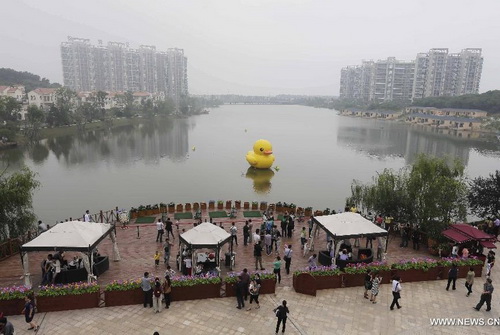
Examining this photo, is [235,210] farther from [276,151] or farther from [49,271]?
[276,151]

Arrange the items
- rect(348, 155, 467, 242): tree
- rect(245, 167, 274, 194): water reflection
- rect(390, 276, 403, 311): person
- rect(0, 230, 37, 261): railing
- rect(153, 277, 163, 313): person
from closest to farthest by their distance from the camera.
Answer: rect(153, 277, 163, 313): person
rect(390, 276, 403, 311): person
rect(0, 230, 37, 261): railing
rect(348, 155, 467, 242): tree
rect(245, 167, 274, 194): water reflection

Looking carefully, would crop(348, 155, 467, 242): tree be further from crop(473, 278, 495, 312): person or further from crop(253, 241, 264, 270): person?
crop(253, 241, 264, 270): person

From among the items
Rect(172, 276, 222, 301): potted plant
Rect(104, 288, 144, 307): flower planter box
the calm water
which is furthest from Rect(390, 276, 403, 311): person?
the calm water

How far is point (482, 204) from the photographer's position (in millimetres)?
21969

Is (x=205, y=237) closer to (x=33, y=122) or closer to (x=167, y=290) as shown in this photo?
(x=167, y=290)

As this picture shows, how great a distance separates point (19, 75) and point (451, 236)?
15738cm

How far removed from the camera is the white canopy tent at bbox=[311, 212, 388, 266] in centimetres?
1524

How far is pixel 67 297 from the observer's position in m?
11.8

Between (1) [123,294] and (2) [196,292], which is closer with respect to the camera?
(1) [123,294]

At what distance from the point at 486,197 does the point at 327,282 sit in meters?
14.2

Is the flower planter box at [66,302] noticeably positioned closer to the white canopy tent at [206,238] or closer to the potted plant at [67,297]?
the potted plant at [67,297]

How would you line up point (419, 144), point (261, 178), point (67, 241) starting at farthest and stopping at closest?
point (419, 144)
point (261, 178)
point (67, 241)

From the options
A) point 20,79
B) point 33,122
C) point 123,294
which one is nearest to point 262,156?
point 123,294

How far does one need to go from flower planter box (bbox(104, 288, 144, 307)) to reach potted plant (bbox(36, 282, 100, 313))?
38 centimetres
